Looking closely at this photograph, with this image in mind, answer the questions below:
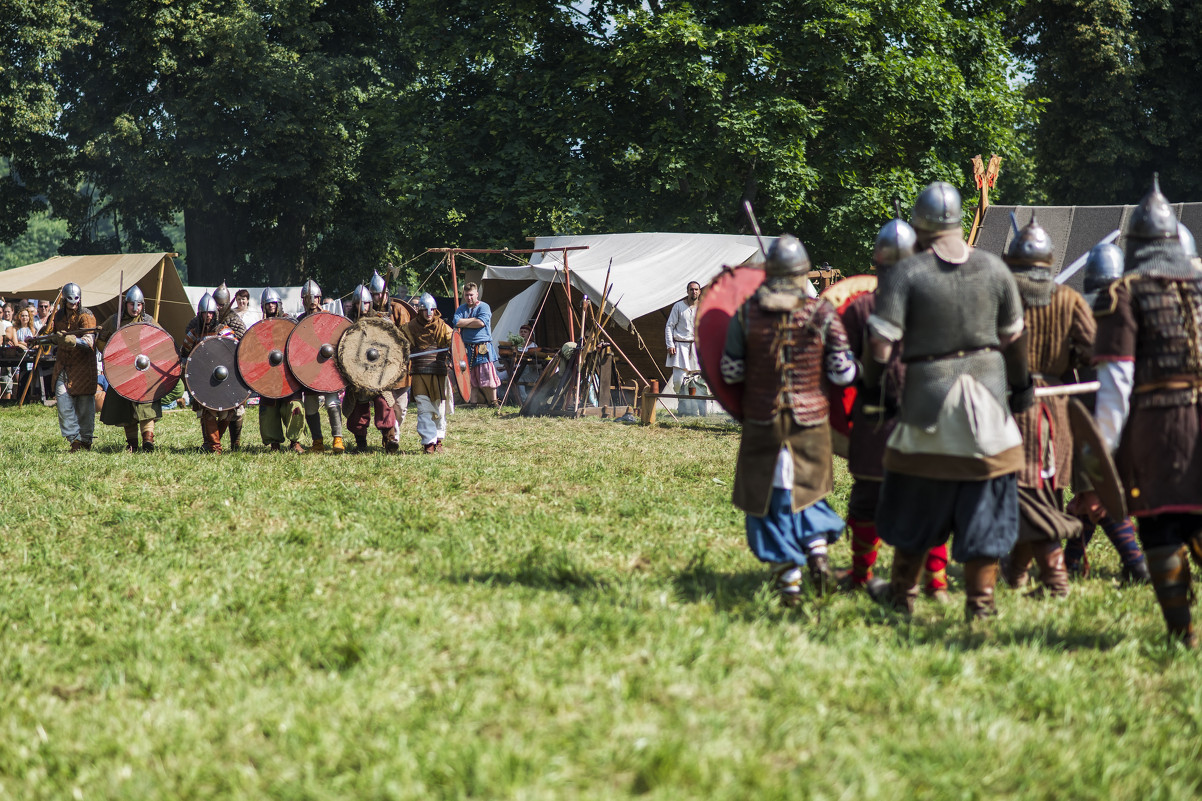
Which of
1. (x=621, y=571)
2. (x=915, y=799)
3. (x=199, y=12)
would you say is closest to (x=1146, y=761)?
(x=915, y=799)

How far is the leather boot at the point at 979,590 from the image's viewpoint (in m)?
3.98

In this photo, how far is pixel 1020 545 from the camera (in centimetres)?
451

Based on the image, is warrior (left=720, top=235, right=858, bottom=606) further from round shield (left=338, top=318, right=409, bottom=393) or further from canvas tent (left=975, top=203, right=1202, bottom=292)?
canvas tent (left=975, top=203, right=1202, bottom=292)

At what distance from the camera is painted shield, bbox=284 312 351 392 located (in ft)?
28.8

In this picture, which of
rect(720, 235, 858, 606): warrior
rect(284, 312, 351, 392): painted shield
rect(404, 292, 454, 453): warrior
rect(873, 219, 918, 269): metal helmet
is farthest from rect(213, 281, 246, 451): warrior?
rect(873, 219, 918, 269): metal helmet

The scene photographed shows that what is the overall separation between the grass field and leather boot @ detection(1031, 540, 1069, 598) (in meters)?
0.12

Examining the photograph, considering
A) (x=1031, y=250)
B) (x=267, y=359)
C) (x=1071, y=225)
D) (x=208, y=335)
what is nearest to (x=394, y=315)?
(x=267, y=359)

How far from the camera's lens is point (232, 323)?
9398 millimetres

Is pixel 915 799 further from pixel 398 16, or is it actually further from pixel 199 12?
pixel 398 16

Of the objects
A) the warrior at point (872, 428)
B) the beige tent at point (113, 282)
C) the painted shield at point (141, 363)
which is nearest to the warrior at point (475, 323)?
the painted shield at point (141, 363)

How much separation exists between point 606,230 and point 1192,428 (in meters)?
16.7

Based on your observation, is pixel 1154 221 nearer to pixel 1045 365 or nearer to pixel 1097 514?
pixel 1045 365

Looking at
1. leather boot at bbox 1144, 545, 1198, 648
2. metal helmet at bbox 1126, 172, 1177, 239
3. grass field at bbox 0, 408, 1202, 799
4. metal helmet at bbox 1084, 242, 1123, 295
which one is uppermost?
metal helmet at bbox 1126, 172, 1177, 239

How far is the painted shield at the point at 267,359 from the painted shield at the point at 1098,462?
6.68 meters
